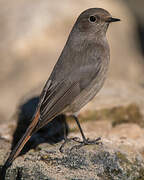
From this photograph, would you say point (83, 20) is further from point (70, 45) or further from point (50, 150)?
point (50, 150)

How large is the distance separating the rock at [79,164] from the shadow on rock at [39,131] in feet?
2.06

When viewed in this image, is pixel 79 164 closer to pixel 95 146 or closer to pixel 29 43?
pixel 95 146

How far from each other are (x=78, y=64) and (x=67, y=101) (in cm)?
69

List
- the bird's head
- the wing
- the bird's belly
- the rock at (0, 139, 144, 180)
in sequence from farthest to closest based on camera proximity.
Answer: the bird's head
the bird's belly
the wing
the rock at (0, 139, 144, 180)

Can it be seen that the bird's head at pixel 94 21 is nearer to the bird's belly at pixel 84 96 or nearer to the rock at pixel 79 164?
the bird's belly at pixel 84 96

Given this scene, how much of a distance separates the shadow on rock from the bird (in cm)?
60

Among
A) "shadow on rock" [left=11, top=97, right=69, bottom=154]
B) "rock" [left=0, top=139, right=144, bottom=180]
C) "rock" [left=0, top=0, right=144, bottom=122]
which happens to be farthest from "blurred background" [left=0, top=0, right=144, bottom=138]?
"rock" [left=0, top=139, right=144, bottom=180]

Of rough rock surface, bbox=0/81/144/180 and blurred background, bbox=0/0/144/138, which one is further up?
blurred background, bbox=0/0/144/138

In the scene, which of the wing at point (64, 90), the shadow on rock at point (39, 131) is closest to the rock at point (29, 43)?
the shadow on rock at point (39, 131)

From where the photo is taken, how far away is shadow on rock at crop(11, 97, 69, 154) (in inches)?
260

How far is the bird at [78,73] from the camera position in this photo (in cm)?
601

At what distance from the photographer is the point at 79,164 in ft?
17.8

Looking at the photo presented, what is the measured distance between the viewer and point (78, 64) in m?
6.34

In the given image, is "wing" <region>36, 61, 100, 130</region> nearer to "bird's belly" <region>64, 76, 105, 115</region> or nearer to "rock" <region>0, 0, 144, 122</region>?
"bird's belly" <region>64, 76, 105, 115</region>
